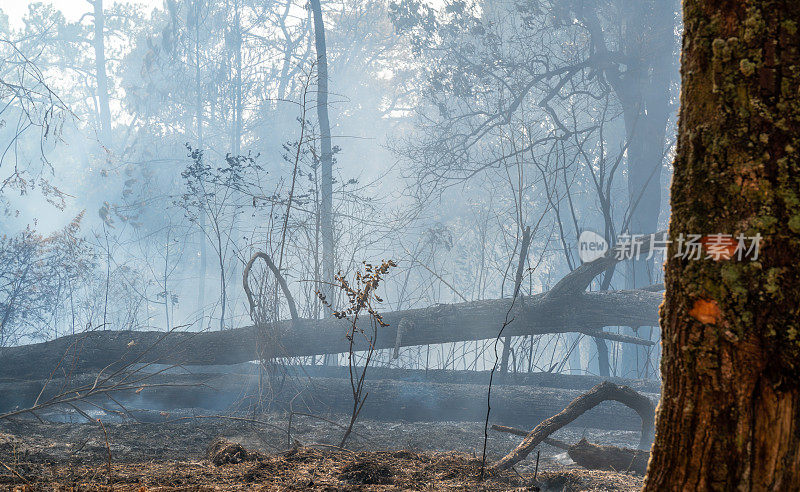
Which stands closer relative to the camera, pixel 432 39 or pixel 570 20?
pixel 570 20

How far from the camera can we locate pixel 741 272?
1.01m

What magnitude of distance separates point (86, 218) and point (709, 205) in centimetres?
3120

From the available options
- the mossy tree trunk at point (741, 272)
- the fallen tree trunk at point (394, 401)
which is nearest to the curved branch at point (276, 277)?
the fallen tree trunk at point (394, 401)

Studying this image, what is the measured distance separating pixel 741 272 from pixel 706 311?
10cm

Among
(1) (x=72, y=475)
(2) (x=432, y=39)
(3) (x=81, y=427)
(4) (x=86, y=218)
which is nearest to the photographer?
(1) (x=72, y=475)

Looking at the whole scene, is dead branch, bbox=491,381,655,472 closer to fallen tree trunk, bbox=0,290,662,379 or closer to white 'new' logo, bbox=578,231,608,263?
fallen tree trunk, bbox=0,290,662,379

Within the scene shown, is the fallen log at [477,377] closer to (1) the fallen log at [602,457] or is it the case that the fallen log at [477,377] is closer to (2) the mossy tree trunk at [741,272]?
(1) the fallen log at [602,457]

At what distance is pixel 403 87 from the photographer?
969 inches

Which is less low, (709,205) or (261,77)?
(261,77)

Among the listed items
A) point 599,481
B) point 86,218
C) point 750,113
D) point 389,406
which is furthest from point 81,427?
point 86,218

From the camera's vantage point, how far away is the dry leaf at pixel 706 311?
104 centimetres

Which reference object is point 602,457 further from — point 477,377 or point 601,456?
point 477,377

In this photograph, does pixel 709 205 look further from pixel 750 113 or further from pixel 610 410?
pixel 610 410

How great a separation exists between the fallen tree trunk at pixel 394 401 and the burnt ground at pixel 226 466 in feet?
3.92
